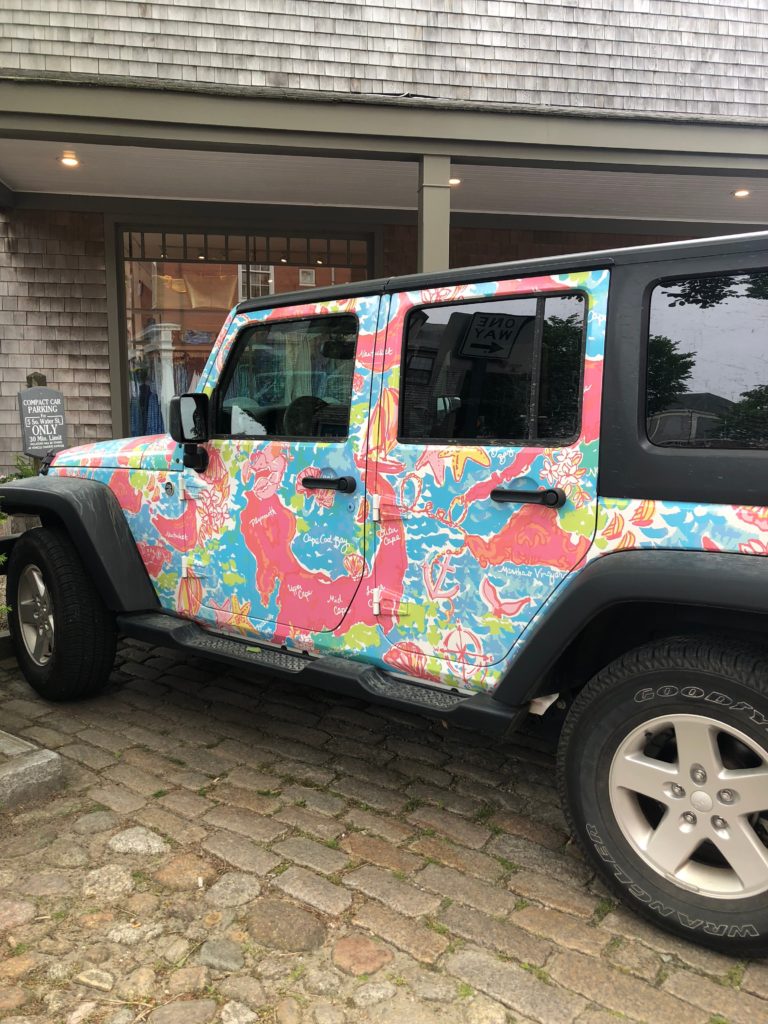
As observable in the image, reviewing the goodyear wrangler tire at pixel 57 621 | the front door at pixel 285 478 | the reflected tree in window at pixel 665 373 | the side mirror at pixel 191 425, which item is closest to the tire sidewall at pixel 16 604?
the goodyear wrangler tire at pixel 57 621

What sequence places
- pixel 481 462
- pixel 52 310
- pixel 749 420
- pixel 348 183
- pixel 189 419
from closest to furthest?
pixel 749 420, pixel 481 462, pixel 189 419, pixel 348 183, pixel 52 310

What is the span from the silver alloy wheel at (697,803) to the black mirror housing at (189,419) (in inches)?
80.1

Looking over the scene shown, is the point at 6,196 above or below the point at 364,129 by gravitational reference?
below

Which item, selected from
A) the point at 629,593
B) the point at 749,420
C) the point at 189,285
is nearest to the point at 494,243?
the point at 189,285

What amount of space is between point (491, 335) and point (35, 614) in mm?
2764

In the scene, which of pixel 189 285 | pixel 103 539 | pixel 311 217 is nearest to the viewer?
pixel 103 539

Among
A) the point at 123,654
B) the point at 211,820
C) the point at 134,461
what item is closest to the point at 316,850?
the point at 211,820

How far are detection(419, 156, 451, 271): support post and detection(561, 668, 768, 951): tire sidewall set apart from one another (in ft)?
16.9

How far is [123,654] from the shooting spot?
4715 mm

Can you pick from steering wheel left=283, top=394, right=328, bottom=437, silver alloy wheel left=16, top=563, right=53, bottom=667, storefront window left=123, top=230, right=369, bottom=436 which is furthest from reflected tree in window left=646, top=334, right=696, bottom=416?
storefront window left=123, top=230, right=369, bottom=436

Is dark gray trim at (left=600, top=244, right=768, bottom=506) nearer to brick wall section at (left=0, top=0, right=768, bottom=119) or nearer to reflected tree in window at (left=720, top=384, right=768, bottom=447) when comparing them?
reflected tree in window at (left=720, top=384, right=768, bottom=447)

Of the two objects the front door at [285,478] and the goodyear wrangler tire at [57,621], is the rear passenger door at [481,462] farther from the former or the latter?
the goodyear wrangler tire at [57,621]

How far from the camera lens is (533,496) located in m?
2.33

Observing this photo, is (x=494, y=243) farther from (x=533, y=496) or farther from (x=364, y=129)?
(x=533, y=496)
